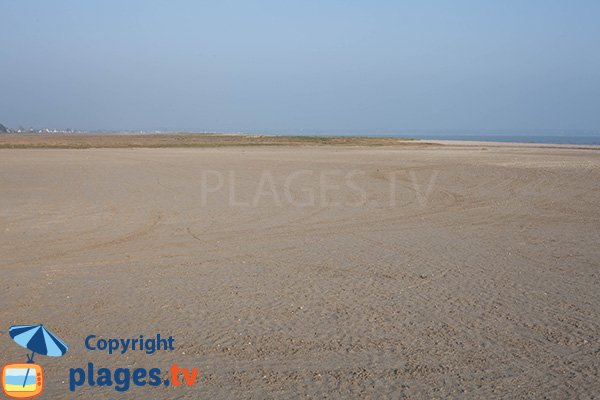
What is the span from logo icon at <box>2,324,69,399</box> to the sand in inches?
3.8

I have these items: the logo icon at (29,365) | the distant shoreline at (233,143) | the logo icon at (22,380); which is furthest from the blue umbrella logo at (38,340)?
the distant shoreline at (233,143)

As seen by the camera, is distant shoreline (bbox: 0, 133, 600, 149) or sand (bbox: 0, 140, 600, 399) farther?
distant shoreline (bbox: 0, 133, 600, 149)

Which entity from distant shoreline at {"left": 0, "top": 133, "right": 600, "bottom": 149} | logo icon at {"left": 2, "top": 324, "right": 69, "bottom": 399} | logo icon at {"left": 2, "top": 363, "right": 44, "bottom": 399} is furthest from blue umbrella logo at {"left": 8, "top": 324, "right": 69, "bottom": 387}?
distant shoreline at {"left": 0, "top": 133, "right": 600, "bottom": 149}

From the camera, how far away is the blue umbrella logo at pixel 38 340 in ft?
17.9

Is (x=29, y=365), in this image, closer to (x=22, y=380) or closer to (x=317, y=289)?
(x=22, y=380)

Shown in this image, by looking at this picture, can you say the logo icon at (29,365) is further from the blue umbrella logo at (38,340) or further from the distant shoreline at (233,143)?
the distant shoreline at (233,143)

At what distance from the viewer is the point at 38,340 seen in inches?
223

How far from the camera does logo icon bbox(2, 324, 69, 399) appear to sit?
190 inches

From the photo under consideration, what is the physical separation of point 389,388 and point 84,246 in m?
6.75

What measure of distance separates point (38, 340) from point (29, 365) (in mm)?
551

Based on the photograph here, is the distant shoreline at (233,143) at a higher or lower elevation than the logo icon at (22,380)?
higher

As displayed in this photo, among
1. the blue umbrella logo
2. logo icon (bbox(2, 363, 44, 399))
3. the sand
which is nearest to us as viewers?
logo icon (bbox(2, 363, 44, 399))

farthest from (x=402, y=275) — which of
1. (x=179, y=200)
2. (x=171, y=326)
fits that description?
(x=179, y=200)

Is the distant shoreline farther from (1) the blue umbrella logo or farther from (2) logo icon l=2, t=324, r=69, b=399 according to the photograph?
(2) logo icon l=2, t=324, r=69, b=399
